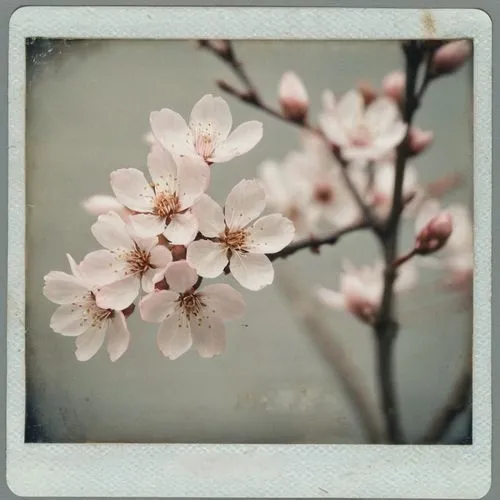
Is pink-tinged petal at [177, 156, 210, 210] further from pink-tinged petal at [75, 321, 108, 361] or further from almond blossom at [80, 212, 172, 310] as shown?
pink-tinged petal at [75, 321, 108, 361]

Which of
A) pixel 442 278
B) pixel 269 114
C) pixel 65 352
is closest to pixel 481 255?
pixel 442 278

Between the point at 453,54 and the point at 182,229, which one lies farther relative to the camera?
the point at 453,54

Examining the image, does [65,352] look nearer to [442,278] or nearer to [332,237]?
[332,237]

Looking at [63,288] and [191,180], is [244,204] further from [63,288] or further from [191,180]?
[63,288]

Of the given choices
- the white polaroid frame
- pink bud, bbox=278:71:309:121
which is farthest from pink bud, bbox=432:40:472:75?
pink bud, bbox=278:71:309:121

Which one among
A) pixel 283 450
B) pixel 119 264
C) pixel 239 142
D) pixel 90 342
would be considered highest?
pixel 239 142

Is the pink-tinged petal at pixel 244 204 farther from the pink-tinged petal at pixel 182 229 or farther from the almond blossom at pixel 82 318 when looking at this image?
the almond blossom at pixel 82 318

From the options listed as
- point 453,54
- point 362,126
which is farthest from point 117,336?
point 453,54

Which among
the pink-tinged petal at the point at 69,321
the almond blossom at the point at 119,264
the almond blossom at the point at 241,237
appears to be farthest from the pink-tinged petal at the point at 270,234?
the pink-tinged petal at the point at 69,321
